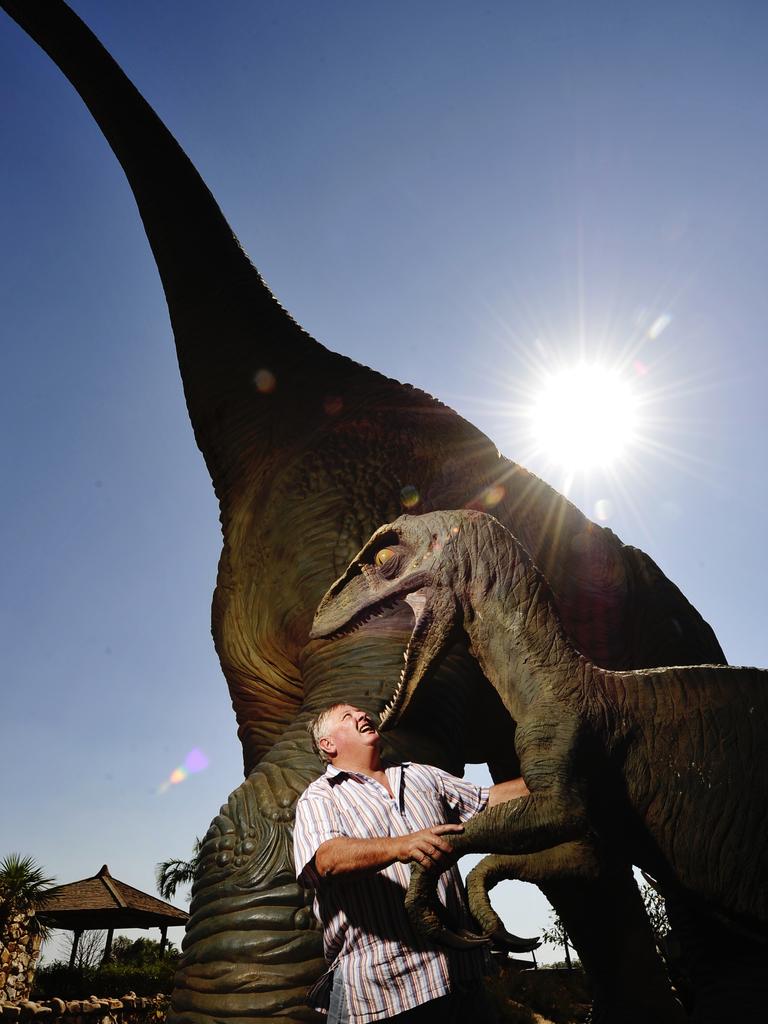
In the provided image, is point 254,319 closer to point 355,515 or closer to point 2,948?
point 355,515

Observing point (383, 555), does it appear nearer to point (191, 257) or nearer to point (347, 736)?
point (347, 736)

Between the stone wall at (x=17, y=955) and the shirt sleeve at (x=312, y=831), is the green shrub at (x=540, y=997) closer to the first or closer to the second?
the stone wall at (x=17, y=955)

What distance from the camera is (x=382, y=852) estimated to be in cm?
126

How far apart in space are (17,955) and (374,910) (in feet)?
46.9

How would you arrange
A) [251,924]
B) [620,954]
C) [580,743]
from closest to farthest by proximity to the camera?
[580,743] → [620,954] → [251,924]

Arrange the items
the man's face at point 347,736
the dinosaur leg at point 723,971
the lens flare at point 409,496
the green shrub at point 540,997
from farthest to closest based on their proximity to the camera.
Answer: the green shrub at point 540,997 → the lens flare at point 409,496 → the man's face at point 347,736 → the dinosaur leg at point 723,971

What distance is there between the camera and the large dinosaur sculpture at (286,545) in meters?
1.88

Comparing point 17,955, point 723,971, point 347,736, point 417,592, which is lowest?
point 723,971

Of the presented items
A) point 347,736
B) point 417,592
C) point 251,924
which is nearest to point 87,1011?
point 251,924

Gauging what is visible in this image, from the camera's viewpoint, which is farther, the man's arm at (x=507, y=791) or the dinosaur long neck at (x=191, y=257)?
the dinosaur long neck at (x=191, y=257)

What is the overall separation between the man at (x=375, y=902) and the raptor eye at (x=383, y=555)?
18.6 inches

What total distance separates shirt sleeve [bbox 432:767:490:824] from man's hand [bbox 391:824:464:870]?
484 millimetres

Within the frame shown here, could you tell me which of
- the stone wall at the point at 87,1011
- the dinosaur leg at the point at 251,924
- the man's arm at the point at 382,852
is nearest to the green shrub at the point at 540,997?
the stone wall at the point at 87,1011

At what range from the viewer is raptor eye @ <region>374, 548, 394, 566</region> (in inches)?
60.1
